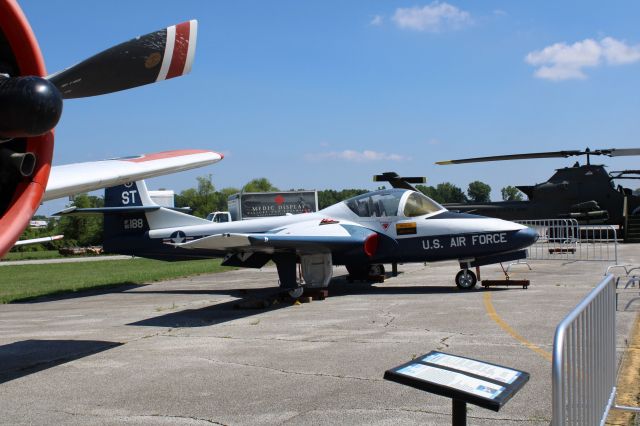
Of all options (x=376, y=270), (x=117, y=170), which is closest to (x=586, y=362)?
(x=117, y=170)

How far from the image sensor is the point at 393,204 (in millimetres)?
12641

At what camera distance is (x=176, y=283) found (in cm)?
1680

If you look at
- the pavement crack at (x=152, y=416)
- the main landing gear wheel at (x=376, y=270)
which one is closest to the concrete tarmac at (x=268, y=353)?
the pavement crack at (x=152, y=416)

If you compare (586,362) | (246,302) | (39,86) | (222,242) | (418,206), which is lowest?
(246,302)

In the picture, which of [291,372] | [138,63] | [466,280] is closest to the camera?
[138,63]

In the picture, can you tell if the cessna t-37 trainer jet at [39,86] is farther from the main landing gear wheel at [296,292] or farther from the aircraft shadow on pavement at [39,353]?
the main landing gear wheel at [296,292]

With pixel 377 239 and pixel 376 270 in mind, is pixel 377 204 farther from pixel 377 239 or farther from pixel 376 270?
pixel 376 270

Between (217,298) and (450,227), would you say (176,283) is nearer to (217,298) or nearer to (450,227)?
(217,298)

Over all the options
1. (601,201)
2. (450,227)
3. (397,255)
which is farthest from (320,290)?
(601,201)

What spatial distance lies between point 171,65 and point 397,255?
8495 mm

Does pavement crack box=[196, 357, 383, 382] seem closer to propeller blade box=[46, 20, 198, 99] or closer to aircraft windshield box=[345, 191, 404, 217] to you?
propeller blade box=[46, 20, 198, 99]

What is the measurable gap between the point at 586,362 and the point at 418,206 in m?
9.40

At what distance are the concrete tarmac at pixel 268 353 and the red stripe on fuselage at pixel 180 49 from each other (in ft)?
9.48

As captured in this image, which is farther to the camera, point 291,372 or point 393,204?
point 393,204
